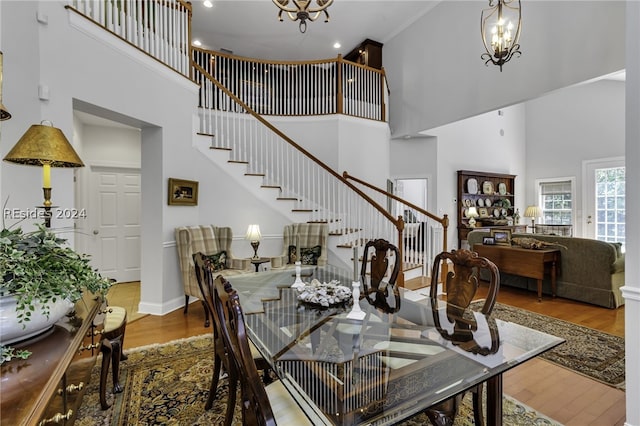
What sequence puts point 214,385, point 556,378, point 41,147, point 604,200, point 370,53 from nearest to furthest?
point 41,147 < point 214,385 < point 556,378 < point 370,53 < point 604,200

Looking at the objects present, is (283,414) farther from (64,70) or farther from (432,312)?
(64,70)

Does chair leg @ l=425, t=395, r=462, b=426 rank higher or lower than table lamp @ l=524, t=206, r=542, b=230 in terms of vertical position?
lower

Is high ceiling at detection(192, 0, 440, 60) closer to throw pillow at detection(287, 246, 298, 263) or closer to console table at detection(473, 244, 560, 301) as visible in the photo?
console table at detection(473, 244, 560, 301)

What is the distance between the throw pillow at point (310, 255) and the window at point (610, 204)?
23.6 ft

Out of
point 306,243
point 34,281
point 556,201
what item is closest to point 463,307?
point 34,281

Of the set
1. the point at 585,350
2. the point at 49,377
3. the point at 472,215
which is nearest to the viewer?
the point at 49,377

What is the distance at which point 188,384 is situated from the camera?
7.00 ft

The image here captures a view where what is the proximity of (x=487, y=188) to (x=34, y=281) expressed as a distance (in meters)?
8.70

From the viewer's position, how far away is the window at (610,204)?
680 cm

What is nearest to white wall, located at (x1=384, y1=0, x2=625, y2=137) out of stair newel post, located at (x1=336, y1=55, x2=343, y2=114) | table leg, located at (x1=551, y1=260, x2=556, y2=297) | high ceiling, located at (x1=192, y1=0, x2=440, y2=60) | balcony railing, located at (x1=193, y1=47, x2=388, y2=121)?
high ceiling, located at (x1=192, y1=0, x2=440, y2=60)

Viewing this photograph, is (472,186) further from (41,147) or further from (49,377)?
(49,377)

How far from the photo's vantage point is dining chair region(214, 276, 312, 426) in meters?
0.93

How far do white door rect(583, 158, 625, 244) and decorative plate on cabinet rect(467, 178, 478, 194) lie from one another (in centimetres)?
262

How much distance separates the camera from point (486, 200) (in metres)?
7.83
